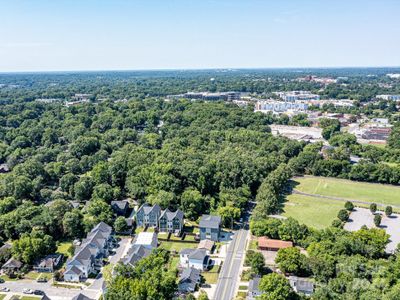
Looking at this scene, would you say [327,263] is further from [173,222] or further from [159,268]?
[173,222]

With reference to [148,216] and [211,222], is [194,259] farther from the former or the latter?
[148,216]

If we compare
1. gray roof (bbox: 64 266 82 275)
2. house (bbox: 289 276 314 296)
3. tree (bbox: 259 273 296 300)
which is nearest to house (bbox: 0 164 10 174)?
gray roof (bbox: 64 266 82 275)

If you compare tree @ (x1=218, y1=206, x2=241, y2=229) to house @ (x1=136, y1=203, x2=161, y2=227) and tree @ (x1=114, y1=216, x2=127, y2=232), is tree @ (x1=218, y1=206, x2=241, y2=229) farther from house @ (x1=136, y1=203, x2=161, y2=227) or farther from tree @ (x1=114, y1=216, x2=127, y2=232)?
tree @ (x1=114, y1=216, x2=127, y2=232)

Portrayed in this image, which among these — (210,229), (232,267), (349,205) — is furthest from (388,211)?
(232,267)

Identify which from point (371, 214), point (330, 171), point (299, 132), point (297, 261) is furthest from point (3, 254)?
point (299, 132)

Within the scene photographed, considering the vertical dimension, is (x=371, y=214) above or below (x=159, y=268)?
below

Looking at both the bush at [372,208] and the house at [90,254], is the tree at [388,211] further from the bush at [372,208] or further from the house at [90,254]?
the house at [90,254]
